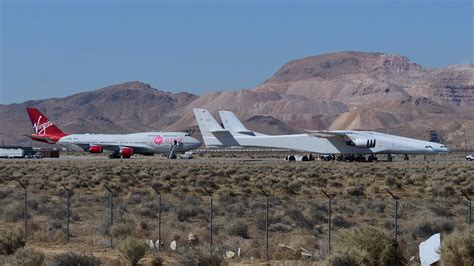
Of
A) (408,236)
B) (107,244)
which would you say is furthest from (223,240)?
(408,236)

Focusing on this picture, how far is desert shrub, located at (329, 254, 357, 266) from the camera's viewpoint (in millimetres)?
13672

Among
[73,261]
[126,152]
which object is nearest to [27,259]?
[73,261]

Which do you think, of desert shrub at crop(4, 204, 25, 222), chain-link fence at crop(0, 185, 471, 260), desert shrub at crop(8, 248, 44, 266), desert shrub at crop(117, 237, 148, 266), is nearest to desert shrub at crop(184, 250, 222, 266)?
chain-link fence at crop(0, 185, 471, 260)

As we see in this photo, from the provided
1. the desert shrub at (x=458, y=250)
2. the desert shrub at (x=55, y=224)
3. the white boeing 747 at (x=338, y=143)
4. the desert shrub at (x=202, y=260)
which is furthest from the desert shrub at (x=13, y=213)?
the white boeing 747 at (x=338, y=143)

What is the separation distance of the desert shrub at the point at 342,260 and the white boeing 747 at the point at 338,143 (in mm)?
71046

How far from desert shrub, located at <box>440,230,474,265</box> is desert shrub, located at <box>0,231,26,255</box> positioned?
803cm

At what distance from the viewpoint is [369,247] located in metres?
14.1

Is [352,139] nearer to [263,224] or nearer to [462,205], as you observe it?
[462,205]

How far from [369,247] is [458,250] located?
1.56 metres

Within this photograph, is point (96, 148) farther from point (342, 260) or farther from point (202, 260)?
point (342, 260)

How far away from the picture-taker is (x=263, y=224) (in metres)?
23.2

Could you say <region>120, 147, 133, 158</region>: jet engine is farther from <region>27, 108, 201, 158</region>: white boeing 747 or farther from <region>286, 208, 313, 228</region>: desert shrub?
<region>286, 208, 313, 228</region>: desert shrub

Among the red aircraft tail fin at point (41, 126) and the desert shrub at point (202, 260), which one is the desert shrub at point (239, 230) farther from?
the red aircraft tail fin at point (41, 126)

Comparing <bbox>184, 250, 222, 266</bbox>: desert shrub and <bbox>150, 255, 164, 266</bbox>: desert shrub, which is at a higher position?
<bbox>184, 250, 222, 266</bbox>: desert shrub
